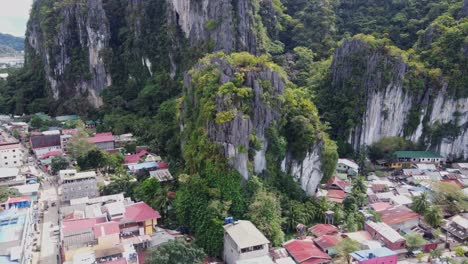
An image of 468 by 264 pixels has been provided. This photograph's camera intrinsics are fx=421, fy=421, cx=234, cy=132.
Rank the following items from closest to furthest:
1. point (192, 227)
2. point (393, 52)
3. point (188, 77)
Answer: point (192, 227) → point (188, 77) → point (393, 52)

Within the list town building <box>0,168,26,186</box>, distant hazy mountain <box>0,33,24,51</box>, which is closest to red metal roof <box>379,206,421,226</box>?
town building <box>0,168,26,186</box>

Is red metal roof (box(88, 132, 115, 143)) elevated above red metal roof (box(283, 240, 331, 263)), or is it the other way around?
red metal roof (box(88, 132, 115, 143))

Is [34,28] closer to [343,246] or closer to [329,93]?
[329,93]

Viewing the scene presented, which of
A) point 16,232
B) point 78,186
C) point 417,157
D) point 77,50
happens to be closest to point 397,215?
point 417,157

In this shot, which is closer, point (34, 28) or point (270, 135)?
point (270, 135)

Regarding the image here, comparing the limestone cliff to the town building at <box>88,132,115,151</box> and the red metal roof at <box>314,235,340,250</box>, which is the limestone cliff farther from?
the red metal roof at <box>314,235,340,250</box>

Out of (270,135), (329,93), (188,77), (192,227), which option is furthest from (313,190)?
(329,93)
